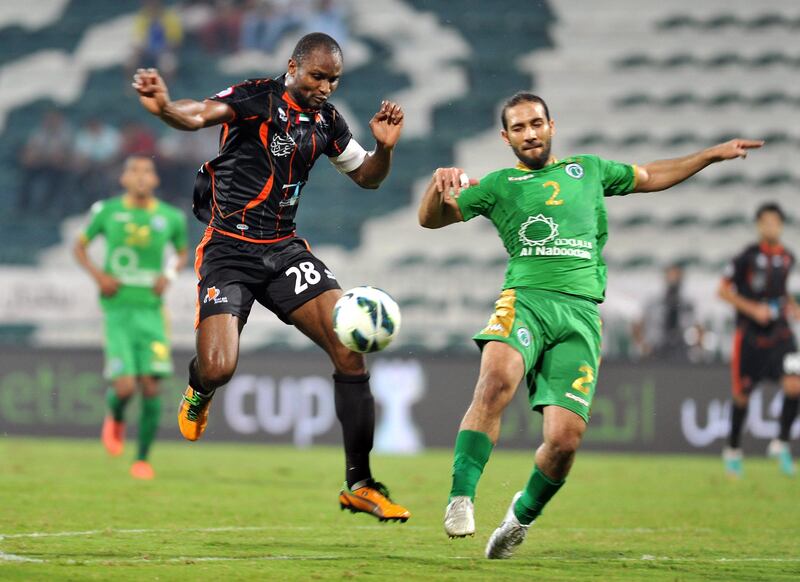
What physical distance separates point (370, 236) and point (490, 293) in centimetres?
292

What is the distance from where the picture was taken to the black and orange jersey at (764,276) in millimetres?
12297

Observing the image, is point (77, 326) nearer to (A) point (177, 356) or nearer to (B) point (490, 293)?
(A) point (177, 356)

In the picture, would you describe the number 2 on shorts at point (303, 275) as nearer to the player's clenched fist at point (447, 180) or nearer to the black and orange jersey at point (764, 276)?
the player's clenched fist at point (447, 180)

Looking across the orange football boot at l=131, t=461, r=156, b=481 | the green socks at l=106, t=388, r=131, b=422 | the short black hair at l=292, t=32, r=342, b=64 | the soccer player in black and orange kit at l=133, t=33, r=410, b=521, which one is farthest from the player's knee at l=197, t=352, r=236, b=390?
the green socks at l=106, t=388, r=131, b=422

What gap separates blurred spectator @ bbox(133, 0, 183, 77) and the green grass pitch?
896 cm

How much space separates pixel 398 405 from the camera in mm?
14930

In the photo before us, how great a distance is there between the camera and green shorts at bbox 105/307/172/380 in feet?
37.2

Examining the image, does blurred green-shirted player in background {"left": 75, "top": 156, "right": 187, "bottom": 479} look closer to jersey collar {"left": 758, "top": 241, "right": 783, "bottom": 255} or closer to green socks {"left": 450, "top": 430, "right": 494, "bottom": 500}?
jersey collar {"left": 758, "top": 241, "right": 783, "bottom": 255}

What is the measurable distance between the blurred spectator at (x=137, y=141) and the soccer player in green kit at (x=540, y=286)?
13.8 m

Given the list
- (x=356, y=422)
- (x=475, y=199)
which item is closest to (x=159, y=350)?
(x=356, y=422)

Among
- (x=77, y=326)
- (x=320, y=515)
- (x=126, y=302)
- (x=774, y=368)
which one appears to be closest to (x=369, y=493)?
(x=320, y=515)

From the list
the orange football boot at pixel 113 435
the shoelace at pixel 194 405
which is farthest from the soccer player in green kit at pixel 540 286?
the orange football boot at pixel 113 435

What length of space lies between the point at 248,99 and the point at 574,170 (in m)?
1.60

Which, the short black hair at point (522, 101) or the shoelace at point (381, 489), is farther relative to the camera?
the shoelace at point (381, 489)
